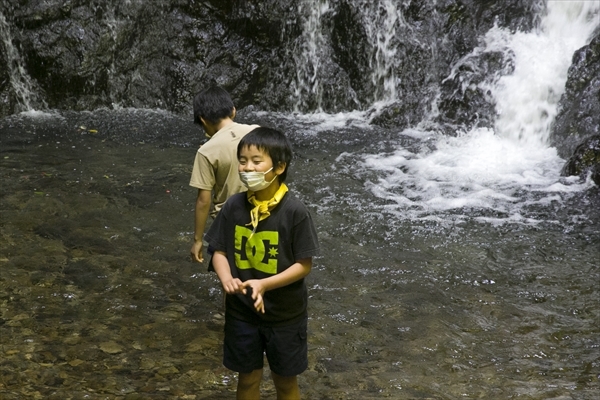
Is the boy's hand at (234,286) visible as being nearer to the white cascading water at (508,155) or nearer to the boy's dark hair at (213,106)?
the boy's dark hair at (213,106)

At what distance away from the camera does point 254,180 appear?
332 centimetres

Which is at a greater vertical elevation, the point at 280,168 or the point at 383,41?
the point at 383,41

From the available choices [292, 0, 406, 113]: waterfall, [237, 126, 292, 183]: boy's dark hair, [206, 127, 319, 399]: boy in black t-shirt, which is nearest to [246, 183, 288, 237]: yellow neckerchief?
[206, 127, 319, 399]: boy in black t-shirt

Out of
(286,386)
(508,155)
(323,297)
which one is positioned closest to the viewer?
(286,386)

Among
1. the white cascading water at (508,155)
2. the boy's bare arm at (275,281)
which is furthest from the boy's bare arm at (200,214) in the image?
the white cascading water at (508,155)

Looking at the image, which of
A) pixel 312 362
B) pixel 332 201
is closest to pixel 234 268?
pixel 312 362

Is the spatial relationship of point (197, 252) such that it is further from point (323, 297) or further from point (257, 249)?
point (323, 297)

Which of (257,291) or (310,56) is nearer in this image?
(257,291)

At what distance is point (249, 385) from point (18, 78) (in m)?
10.0

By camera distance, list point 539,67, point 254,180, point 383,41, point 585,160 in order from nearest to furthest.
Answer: point 254,180 → point 585,160 → point 539,67 → point 383,41

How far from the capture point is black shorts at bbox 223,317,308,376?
3.42 m

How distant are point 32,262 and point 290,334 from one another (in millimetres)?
3475

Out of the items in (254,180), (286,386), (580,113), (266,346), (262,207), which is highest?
(254,180)

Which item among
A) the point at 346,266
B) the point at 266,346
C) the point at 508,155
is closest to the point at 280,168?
the point at 266,346
